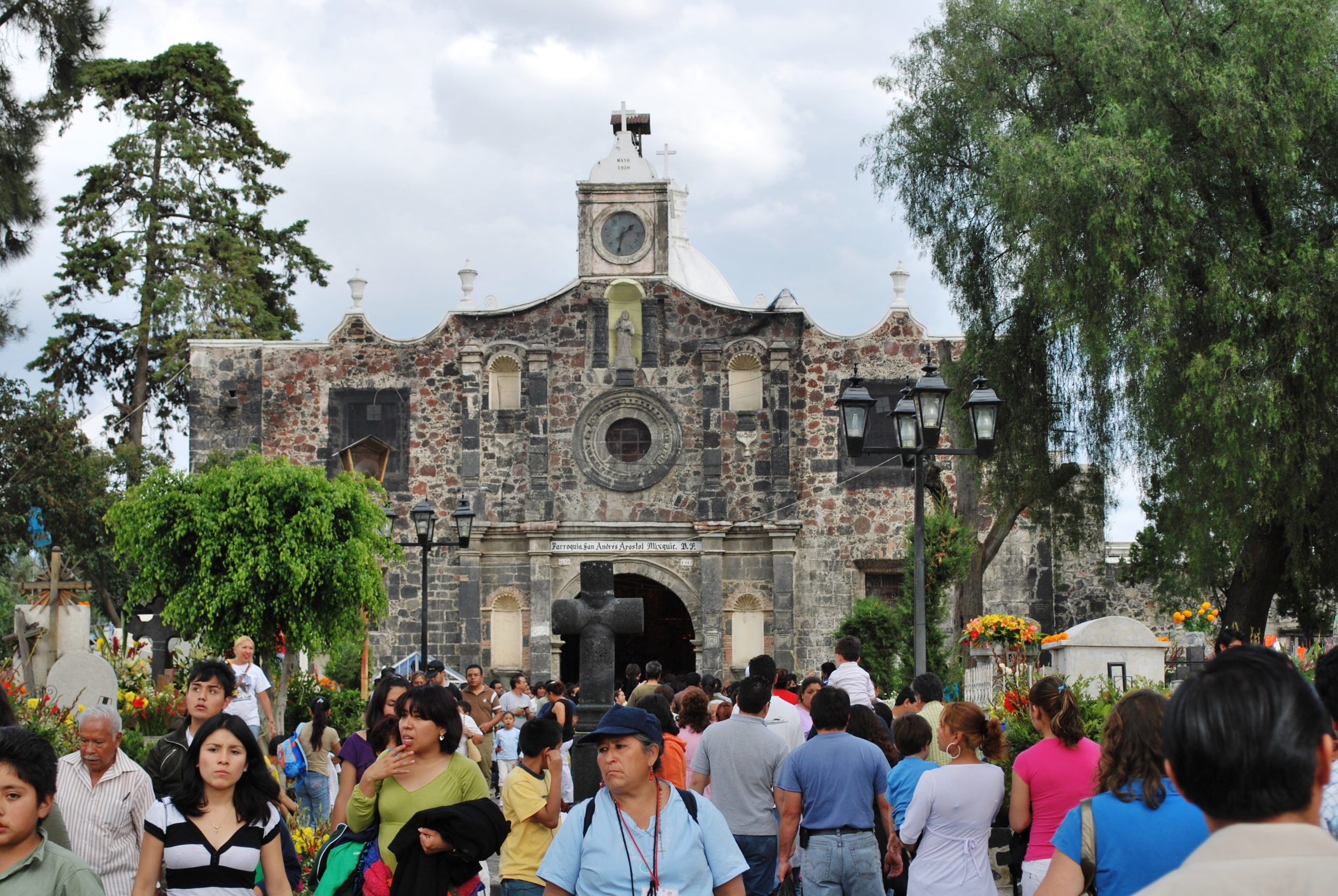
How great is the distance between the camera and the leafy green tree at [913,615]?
23.4 metres

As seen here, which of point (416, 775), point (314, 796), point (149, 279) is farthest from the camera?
point (149, 279)

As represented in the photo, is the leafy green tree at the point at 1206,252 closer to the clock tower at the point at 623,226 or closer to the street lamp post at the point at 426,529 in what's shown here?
the street lamp post at the point at 426,529

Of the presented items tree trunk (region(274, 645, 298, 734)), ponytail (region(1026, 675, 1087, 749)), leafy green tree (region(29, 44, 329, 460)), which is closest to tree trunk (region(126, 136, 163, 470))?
leafy green tree (region(29, 44, 329, 460))

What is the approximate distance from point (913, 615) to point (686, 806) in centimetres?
1907

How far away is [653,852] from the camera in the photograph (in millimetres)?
4469

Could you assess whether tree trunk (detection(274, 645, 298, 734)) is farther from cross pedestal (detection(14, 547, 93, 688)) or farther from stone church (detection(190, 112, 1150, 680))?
stone church (detection(190, 112, 1150, 680))

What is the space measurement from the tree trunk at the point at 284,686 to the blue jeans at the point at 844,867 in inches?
450

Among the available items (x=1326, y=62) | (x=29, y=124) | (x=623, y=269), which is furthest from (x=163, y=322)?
(x=1326, y=62)

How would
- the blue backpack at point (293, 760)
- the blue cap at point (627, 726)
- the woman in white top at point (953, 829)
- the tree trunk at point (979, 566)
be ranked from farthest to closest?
the tree trunk at point (979, 566), the blue backpack at point (293, 760), the woman in white top at point (953, 829), the blue cap at point (627, 726)

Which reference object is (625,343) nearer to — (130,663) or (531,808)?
(130,663)

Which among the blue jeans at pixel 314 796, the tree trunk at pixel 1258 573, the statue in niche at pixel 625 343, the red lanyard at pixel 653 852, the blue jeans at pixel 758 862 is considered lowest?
the blue jeans at pixel 314 796

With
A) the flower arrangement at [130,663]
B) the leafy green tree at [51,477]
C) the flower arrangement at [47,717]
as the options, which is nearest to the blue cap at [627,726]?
the flower arrangement at [47,717]

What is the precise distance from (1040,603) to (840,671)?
17.7 m

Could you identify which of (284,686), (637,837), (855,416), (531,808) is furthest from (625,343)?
(637,837)
